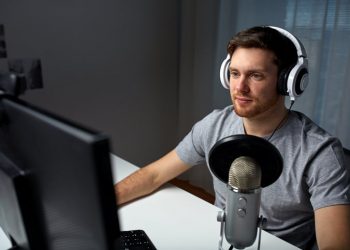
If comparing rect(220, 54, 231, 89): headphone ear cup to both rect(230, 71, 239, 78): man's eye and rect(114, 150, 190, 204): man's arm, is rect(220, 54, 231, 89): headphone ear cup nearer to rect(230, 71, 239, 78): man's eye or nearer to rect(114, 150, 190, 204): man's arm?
rect(230, 71, 239, 78): man's eye

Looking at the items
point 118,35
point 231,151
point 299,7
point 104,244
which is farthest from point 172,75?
point 104,244

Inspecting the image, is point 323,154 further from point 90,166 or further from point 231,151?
point 90,166

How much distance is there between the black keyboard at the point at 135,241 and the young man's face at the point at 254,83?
1.60ft

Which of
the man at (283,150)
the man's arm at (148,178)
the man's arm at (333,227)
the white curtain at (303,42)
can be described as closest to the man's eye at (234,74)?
the man at (283,150)

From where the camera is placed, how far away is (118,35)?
234cm

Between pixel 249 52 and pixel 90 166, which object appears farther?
pixel 249 52

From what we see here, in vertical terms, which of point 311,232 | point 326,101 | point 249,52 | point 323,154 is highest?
point 249,52

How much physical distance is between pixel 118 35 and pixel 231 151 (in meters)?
1.76

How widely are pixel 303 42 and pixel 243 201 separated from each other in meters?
1.51

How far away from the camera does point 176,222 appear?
1062 mm

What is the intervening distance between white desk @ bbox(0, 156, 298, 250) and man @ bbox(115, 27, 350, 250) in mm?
66

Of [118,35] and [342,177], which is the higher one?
[118,35]

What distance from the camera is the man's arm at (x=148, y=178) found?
1196 millimetres

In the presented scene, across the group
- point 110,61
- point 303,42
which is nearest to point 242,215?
point 303,42
